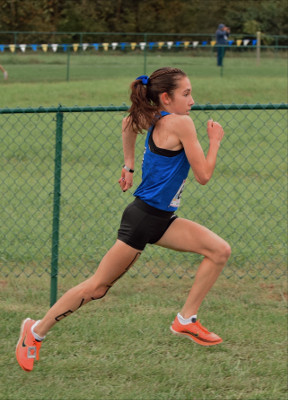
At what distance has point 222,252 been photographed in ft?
12.4

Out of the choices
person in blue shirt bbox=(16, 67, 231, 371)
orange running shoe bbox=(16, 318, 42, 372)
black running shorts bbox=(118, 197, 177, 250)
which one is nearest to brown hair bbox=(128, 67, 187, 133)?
person in blue shirt bbox=(16, 67, 231, 371)

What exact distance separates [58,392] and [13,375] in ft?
1.19

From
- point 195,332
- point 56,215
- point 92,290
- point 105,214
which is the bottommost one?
point 105,214

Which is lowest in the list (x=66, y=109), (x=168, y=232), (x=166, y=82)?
(x=168, y=232)

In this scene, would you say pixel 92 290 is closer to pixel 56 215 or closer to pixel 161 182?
pixel 161 182

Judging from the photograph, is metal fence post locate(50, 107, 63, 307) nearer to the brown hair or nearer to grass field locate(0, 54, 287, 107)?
the brown hair

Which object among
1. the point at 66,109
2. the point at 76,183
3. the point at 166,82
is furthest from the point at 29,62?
the point at 166,82

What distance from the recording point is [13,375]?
4.11m

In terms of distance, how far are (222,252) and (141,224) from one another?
483mm

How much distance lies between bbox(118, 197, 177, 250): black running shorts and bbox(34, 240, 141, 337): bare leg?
0.15ft

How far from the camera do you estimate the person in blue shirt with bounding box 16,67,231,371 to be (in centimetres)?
356

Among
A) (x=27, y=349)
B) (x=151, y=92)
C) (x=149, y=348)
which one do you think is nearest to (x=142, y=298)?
(x=149, y=348)


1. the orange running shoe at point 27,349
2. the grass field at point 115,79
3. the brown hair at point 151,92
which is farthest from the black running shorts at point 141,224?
the grass field at point 115,79

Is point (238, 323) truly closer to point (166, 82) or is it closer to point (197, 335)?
point (197, 335)
